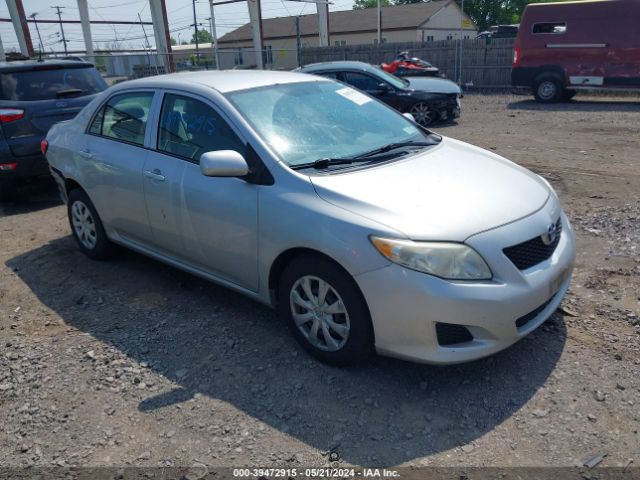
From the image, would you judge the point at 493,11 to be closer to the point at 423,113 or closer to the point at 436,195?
the point at 423,113

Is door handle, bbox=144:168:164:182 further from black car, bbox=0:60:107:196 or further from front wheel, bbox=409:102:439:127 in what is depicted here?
front wheel, bbox=409:102:439:127

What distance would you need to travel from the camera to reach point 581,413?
294 centimetres

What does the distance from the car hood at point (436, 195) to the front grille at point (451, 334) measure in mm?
464

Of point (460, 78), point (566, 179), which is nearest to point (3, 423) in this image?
point (566, 179)

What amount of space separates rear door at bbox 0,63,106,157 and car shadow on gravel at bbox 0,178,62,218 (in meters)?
0.63

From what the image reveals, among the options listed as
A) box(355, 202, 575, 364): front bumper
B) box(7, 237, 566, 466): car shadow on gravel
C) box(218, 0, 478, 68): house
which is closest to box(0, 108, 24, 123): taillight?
box(7, 237, 566, 466): car shadow on gravel

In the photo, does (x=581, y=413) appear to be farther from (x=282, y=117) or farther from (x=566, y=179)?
(x=566, y=179)

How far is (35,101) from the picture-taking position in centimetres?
705

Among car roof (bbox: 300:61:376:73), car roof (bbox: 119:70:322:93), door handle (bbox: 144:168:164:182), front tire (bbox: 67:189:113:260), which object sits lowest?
front tire (bbox: 67:189:113:260)

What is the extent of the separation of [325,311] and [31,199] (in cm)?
613

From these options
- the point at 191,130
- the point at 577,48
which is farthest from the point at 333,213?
the point at 577,48

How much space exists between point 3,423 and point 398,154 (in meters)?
2.95

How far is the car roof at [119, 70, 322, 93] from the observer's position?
4.05m

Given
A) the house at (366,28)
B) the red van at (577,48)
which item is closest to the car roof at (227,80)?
the red van at (577,48)
